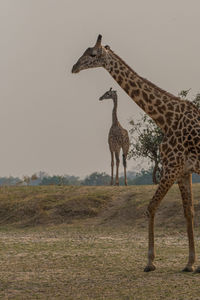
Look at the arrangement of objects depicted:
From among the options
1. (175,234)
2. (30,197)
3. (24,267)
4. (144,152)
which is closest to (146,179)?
(144,152)

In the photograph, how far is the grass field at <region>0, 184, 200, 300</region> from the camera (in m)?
8.88

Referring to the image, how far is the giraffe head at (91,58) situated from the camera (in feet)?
35.2

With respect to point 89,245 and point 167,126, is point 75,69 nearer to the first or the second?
point 167,126

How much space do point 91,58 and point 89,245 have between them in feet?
17.7

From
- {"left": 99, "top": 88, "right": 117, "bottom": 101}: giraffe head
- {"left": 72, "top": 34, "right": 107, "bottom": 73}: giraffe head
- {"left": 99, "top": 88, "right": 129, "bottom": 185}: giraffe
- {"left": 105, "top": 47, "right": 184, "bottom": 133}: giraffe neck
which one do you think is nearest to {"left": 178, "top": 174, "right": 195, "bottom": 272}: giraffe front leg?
{"left": 105, "top": 47, "right": 184, "bottom": 133}: giraffe neck

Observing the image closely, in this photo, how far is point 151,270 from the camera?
1008 centimetres

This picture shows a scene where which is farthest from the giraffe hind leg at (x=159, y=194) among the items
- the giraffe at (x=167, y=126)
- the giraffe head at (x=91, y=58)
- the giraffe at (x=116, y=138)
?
the giraffe at (x=116, y=138)

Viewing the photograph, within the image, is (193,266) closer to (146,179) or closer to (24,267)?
(24,267)

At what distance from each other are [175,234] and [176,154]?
6.78m

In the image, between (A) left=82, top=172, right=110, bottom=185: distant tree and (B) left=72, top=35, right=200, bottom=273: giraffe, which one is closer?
(B) left=72, top=35, right=200, bottom=273: giraffe

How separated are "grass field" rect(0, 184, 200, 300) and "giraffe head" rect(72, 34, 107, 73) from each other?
3934mm

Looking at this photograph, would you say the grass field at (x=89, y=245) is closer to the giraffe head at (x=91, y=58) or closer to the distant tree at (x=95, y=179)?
the giraffe head at (x=91, y=58)

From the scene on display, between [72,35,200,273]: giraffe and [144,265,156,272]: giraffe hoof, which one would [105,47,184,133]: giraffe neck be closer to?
[72,35,200,273]: giraffe

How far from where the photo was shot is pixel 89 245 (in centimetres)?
1408
